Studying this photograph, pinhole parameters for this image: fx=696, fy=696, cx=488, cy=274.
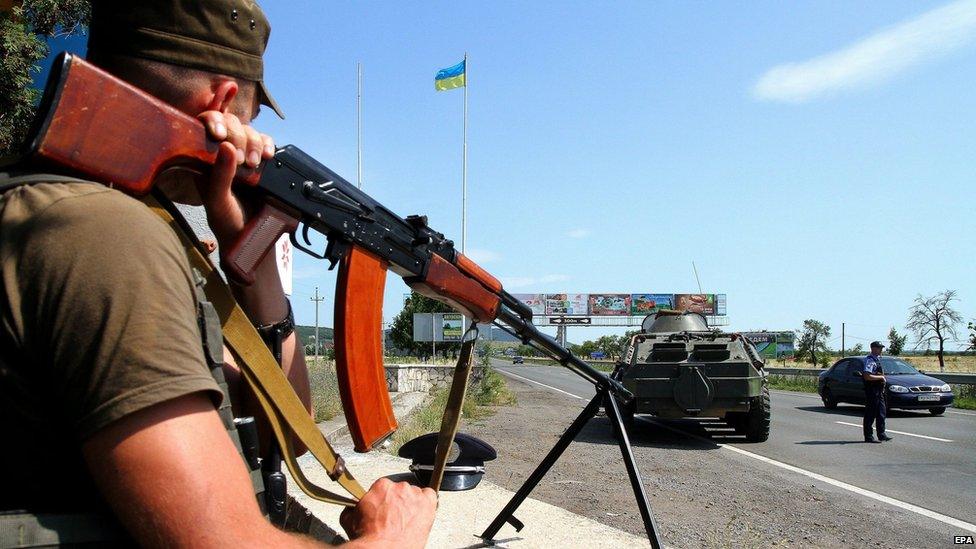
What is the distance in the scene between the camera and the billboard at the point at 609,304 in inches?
3039

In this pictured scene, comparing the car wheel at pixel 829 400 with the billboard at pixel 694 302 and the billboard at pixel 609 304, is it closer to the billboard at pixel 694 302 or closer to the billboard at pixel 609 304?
the billboard at pixel 694 302

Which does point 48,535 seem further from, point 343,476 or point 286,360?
point 286,360

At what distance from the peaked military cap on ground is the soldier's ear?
1320 millimetres

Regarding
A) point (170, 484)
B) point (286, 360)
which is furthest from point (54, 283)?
point (286, 360)

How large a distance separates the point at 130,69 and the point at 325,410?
850 cm

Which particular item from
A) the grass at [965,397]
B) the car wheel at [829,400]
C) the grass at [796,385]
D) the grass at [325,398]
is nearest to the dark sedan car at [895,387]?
the car wheel at [829,400]

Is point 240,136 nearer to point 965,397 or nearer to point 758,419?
point 758,419

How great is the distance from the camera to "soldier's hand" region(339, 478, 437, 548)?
1.27 meters

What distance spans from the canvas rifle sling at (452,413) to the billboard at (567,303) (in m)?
74.3

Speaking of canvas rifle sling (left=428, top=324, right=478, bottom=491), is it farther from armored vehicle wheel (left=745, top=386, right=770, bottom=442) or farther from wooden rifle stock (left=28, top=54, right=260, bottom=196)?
armored vehicle wheel (left=745, top=386, right=770, bottom=442)

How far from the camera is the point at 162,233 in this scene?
0.97 metres

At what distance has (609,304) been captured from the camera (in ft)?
254

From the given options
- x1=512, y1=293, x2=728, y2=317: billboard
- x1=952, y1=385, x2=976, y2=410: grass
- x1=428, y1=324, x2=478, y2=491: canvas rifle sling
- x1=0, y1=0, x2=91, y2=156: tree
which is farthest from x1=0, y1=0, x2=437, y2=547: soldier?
x1=512, y1=293, x2=728, y2=317: billboard

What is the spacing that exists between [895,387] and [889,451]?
599 cm
